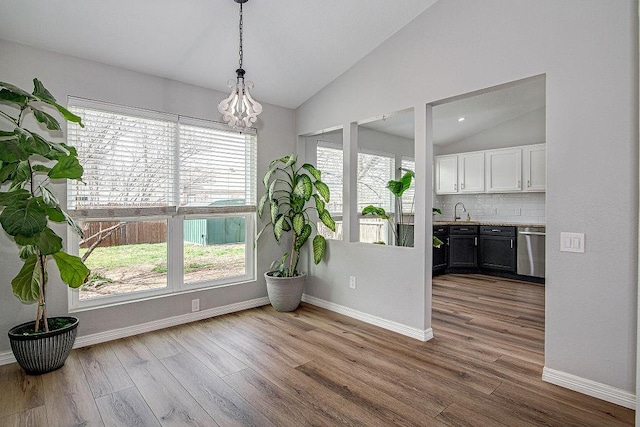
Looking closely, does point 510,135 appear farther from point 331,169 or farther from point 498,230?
point 331,169

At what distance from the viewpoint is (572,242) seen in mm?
2363

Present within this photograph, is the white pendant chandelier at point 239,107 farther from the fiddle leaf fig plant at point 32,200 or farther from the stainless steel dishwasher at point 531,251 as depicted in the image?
the stainless steel dishwasher at point 531,251

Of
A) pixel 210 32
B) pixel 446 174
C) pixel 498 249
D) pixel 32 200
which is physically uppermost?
pixel 210 32

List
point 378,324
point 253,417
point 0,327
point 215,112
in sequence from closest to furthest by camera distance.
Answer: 1. point 253,417
2. point 0,327
3. point 378,324
4. point 215,112

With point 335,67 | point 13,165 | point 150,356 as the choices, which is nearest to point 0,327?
point 150,356

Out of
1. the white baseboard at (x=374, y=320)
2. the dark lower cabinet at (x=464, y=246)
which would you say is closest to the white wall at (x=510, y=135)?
the dark lower cabinet at (x=464, y=246)

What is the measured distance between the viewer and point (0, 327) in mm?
2717

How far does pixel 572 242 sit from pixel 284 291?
2743 millimetres

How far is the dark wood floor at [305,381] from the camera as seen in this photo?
2.07 metres

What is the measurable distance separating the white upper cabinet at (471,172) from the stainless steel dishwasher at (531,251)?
113cm

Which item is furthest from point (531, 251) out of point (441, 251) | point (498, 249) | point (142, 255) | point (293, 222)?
point (142, 255)

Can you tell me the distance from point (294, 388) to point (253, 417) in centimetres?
39

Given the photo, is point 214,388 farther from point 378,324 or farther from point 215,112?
point 215,112

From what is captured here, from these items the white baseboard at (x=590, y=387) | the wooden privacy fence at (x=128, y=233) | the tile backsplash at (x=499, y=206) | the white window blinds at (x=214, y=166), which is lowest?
the white baseboard at (x=590, y=387)
